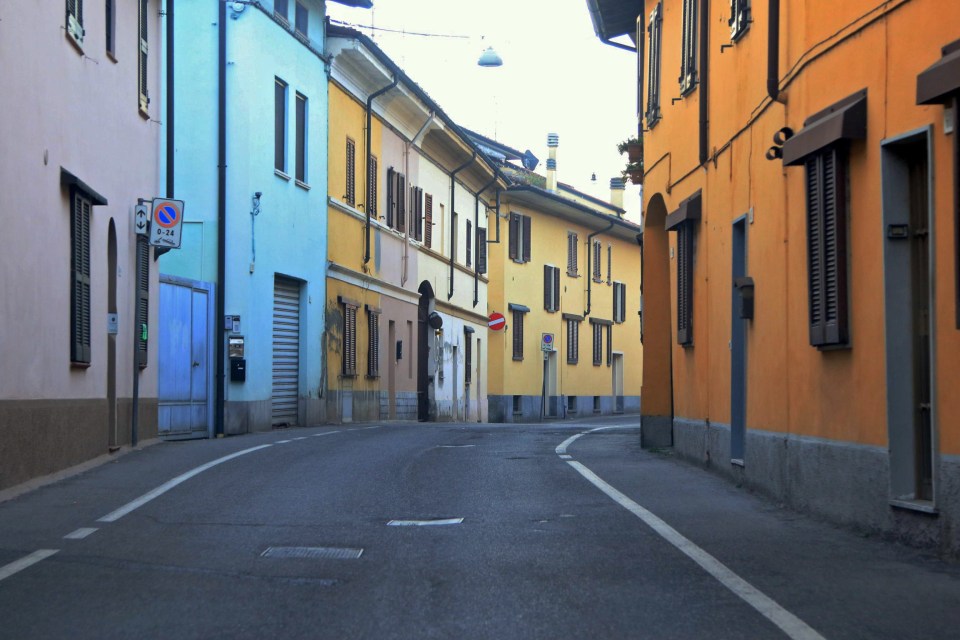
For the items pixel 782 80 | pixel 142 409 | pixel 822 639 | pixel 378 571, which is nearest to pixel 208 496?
pixel 378 571

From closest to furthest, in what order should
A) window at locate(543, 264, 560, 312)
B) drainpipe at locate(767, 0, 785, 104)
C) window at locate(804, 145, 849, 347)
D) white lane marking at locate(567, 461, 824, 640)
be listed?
white lane marking at locate(567, 461, 824, 640)
window at locate(804, 145, 849, 347)
drainpipe at locate(767, 0, 785, 104)
window at locate(543, 264, 560, 312)

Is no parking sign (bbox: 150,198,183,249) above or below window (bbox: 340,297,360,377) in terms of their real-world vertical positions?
above

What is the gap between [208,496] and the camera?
37.9 feet

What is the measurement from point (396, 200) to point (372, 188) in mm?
2383

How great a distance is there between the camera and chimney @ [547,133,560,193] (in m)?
58.8

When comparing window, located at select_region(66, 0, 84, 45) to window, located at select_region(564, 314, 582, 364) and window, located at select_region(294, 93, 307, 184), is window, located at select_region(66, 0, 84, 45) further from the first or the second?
window, located at select_region(564, 314, 582, 364)

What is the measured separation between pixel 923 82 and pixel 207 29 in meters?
18.5

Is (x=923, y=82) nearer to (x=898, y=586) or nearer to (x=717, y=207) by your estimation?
(x=898, y=586)

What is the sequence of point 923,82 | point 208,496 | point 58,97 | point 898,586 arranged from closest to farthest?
point 898,586
point 923,82
point 208,496
point 58,97

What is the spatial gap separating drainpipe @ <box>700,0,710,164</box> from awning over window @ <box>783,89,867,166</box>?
477 cm

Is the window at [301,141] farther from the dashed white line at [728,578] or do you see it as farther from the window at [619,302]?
the window at [619,302]

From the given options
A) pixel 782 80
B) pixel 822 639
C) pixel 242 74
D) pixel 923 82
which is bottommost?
pixel 822 639

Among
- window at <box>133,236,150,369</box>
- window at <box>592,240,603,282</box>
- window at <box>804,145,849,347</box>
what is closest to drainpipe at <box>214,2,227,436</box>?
window at <box>133,236,150,369</box>

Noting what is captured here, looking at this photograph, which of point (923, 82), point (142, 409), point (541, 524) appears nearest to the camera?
point (923, 82)
